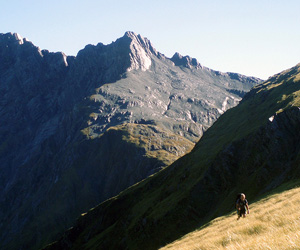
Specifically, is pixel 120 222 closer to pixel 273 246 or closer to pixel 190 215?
pixel 190 215

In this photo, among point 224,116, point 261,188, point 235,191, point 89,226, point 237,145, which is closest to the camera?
point 261,188

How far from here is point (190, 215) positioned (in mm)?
82812

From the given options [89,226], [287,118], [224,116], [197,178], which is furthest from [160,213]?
[224,116]

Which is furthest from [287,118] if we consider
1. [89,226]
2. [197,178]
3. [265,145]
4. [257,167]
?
[89,226]

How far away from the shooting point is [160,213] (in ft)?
291

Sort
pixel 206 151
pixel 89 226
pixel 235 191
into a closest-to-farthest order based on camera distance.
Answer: pixel 235 191 < pixel 206 151 < pixel 89 226

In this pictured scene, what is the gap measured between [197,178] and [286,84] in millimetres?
88527

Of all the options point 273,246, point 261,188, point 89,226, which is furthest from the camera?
point 89,226

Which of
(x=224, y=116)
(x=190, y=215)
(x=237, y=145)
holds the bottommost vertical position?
(x=190, y=215)

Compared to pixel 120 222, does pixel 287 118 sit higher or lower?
higher

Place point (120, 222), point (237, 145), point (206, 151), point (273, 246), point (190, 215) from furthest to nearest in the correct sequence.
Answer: point (206, 151) < point (120, 222) < point (237, 145) < point (190, 215) < point (273, 246)

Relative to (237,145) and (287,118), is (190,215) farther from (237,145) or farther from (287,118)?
(287,118)

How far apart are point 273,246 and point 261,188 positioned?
6739 centimetres

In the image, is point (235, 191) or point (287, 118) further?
point (287, 118)
